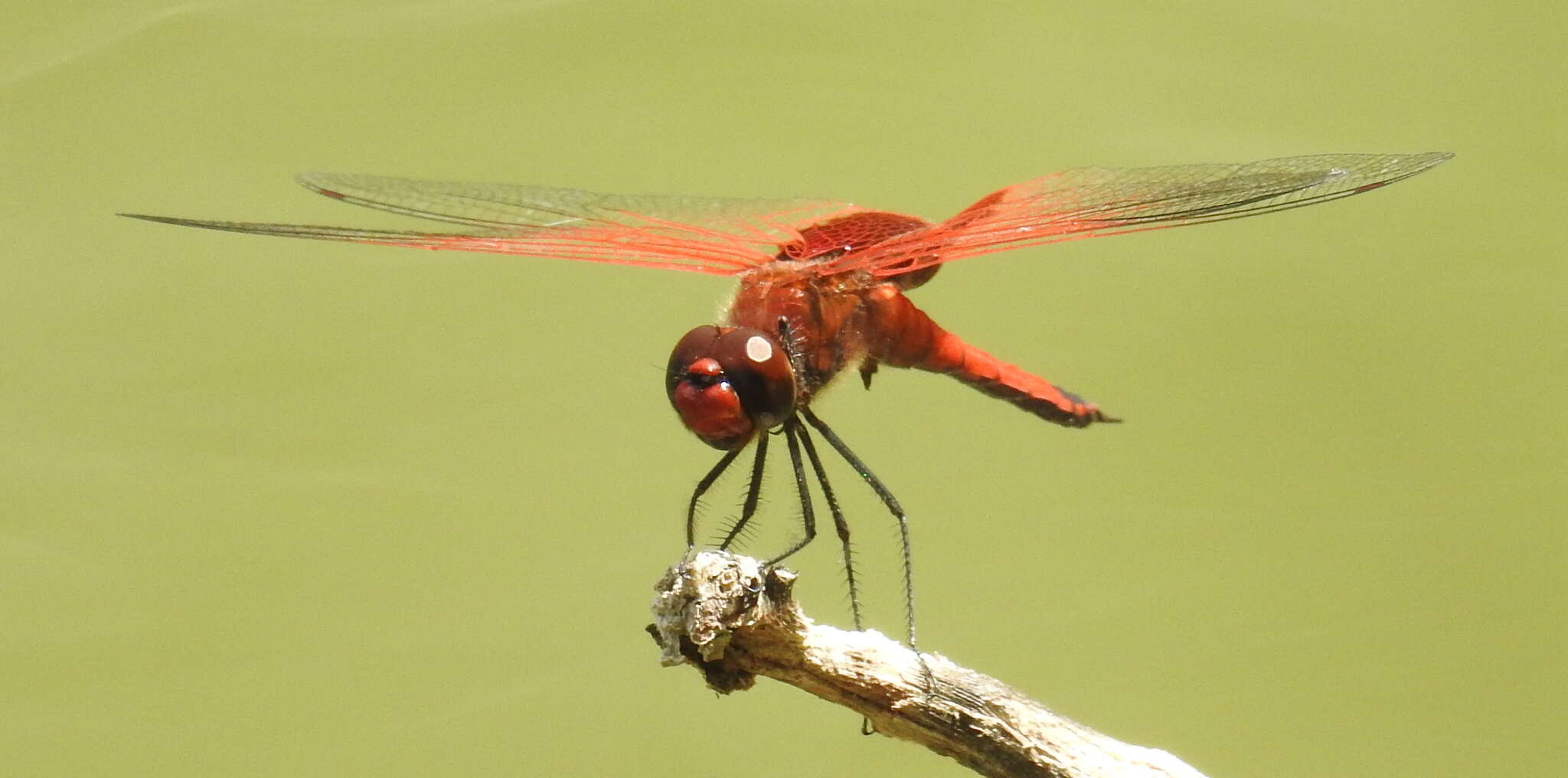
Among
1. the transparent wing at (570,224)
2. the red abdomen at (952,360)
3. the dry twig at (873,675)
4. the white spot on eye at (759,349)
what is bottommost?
the dry twig at (873,675)

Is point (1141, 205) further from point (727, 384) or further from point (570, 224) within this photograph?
point (570, 224)

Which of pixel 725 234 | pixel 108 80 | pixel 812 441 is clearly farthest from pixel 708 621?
pixel 108 80

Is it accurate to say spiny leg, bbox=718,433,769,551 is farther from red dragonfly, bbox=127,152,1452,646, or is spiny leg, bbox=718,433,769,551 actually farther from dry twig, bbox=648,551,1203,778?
dry twig, bbox=648,551,1203,778

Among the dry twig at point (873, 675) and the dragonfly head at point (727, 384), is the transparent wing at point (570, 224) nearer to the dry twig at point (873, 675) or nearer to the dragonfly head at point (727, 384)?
the dragonfly head at point (727, 384)

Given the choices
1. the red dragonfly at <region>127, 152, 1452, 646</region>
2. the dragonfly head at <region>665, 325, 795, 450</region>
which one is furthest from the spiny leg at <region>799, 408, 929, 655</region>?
the dragonfly head at <region>665, 325, 795, 450</region>

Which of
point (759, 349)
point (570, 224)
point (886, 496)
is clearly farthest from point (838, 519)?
point (570, 224)

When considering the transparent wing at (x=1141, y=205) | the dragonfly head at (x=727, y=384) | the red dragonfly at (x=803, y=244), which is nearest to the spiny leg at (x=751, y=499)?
the red dragonfly at (x=803, y=244)
